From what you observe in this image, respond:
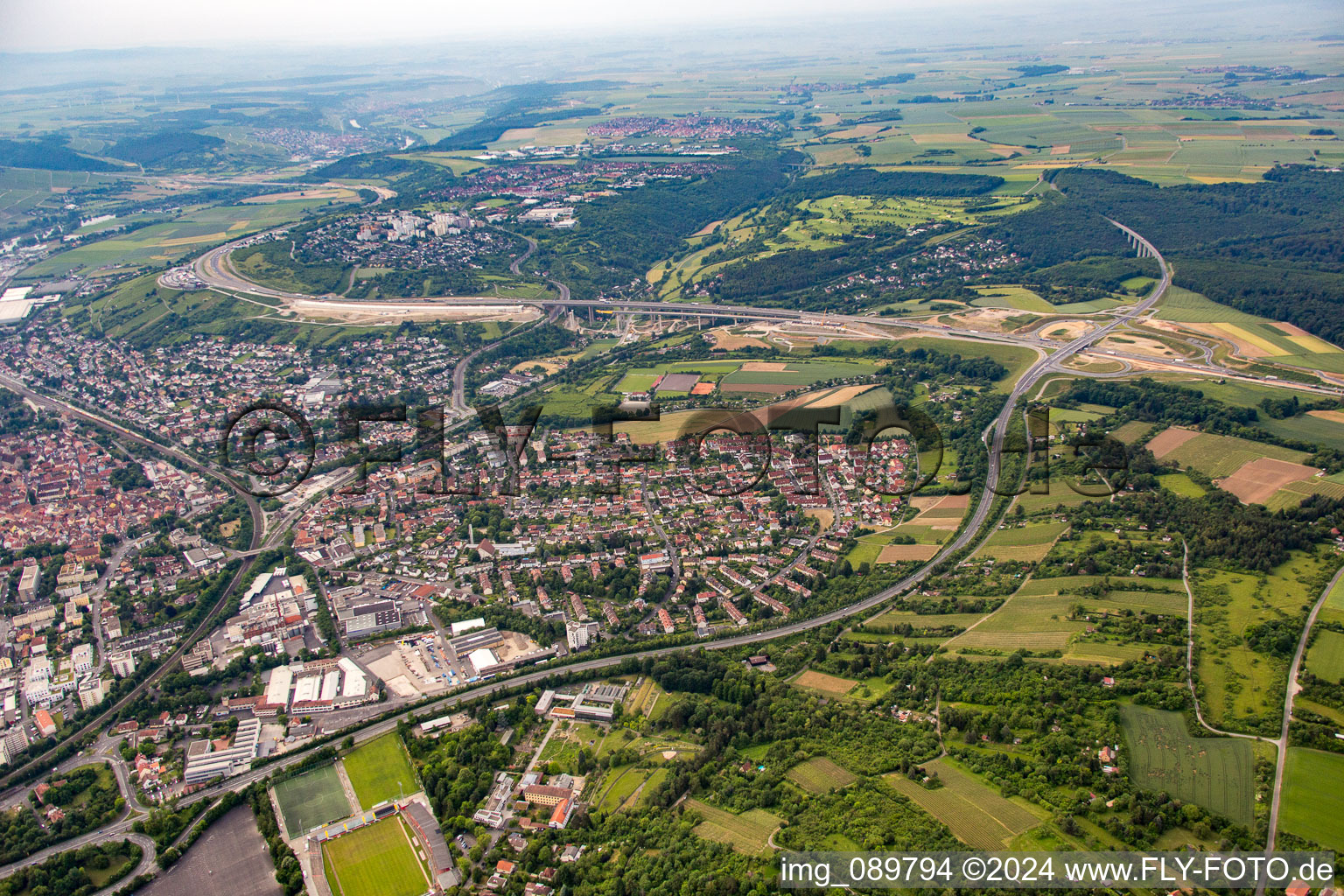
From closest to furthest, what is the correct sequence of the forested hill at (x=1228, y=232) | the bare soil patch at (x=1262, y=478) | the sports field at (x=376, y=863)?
the sports field at (x=376, y=863) → the bare soil patch at (x=1262, y=478) → the forested hill at (x=1228, y=232)

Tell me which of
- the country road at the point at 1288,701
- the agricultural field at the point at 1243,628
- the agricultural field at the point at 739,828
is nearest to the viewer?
the country road at the point at 1288,701

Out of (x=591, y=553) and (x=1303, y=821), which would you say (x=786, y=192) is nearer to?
(x=591, y=553)

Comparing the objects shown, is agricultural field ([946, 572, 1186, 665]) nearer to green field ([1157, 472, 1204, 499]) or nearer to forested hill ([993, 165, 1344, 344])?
green field ([1157, 472, 1204, 499])

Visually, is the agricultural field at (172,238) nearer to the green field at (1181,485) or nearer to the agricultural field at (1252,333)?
the green field at (1181,485)

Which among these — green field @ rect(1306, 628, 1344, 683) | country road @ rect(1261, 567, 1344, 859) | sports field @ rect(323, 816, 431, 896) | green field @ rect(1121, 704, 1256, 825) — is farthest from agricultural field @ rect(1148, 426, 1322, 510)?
sports field @ rect(323, 816, 431, 896)

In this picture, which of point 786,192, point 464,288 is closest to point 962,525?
point 464,288

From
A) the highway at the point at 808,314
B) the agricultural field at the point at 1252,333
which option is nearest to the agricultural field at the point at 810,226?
the highway at the point at 808,314

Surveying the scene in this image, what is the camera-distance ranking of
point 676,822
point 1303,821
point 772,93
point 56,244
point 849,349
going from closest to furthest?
point 1303,821
point 676,822
point 849,349
point 56,244
point 772,93

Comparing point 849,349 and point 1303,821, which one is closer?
point 1303,821
